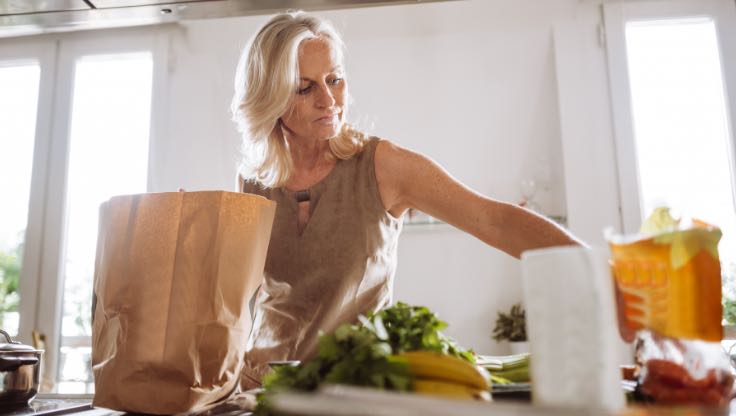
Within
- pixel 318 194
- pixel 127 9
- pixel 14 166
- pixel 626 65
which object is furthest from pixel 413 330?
pixel 14 166

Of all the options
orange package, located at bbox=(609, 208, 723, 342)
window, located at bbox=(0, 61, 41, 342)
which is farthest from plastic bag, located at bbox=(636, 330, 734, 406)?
window, located at bbox=(0, 61, 41, 342)

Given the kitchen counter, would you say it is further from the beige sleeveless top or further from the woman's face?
the woman's face

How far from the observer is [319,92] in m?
1.13

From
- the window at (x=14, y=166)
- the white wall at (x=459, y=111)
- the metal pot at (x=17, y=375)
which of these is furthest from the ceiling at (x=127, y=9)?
the window at (x=14, y=166)

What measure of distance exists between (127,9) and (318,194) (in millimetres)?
469

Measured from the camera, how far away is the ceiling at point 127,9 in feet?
3.27

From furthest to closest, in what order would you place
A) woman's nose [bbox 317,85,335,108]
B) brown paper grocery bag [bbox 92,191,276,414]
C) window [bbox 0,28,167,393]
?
window [bbox 0,28,167,393]
woman's nose [bbox 317,85,335,108]
brown paper grocery bag [bbox 92,191,276,414]

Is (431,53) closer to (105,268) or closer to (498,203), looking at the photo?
(498,203)

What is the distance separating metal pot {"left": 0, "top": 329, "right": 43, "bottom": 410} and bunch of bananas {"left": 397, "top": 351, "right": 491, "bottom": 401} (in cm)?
60

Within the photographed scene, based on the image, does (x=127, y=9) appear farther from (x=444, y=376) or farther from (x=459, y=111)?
(x=459, y=111)

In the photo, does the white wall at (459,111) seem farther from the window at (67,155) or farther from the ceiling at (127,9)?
the ceiling at (127,9)

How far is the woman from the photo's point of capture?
3.34 ft

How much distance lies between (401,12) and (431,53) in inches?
10.2

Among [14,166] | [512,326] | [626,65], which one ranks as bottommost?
[512,326]
